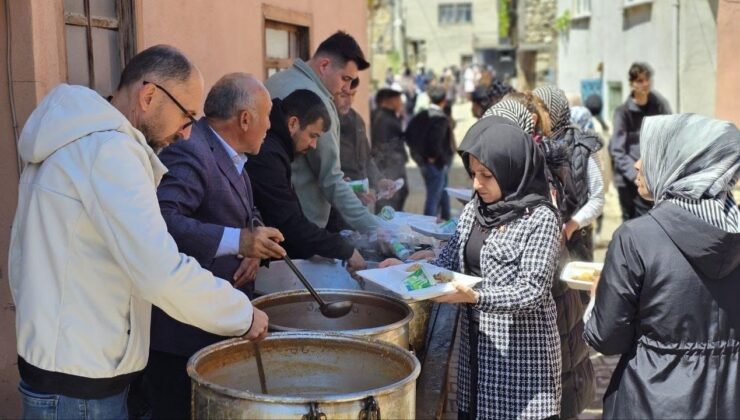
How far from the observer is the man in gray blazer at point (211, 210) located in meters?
3.07

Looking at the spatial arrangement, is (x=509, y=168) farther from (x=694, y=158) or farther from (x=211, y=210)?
(x=211, y=210)

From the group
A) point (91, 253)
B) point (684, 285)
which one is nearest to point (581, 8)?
point (684, 285)

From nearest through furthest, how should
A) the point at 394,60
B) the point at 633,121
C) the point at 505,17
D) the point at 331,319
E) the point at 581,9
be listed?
the point at 331,319
the point at 633,121
the point at 581,9
the point at 505,17
the point at 394,60

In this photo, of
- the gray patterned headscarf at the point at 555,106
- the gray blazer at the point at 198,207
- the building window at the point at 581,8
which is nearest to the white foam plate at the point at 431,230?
the gray patterned headscarf at the point at 555,106

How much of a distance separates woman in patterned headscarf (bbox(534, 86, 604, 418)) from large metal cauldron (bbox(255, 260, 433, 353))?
666 millimetres

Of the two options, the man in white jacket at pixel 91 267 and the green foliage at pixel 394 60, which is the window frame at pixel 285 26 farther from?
the green foliage at pixel 394 60

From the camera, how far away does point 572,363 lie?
4109 millimetres

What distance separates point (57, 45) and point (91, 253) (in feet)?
5.30

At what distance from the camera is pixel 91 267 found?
232 centimetres

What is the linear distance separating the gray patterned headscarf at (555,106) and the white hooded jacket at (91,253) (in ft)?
10.7

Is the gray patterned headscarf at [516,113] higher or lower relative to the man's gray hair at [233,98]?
lower

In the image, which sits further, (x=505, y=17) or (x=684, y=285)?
(x=505, y=17)

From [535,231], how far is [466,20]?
56.1 metres

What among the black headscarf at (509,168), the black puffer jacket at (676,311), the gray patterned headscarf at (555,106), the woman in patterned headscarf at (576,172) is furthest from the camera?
the gray patterned headscarf at (555,106)
